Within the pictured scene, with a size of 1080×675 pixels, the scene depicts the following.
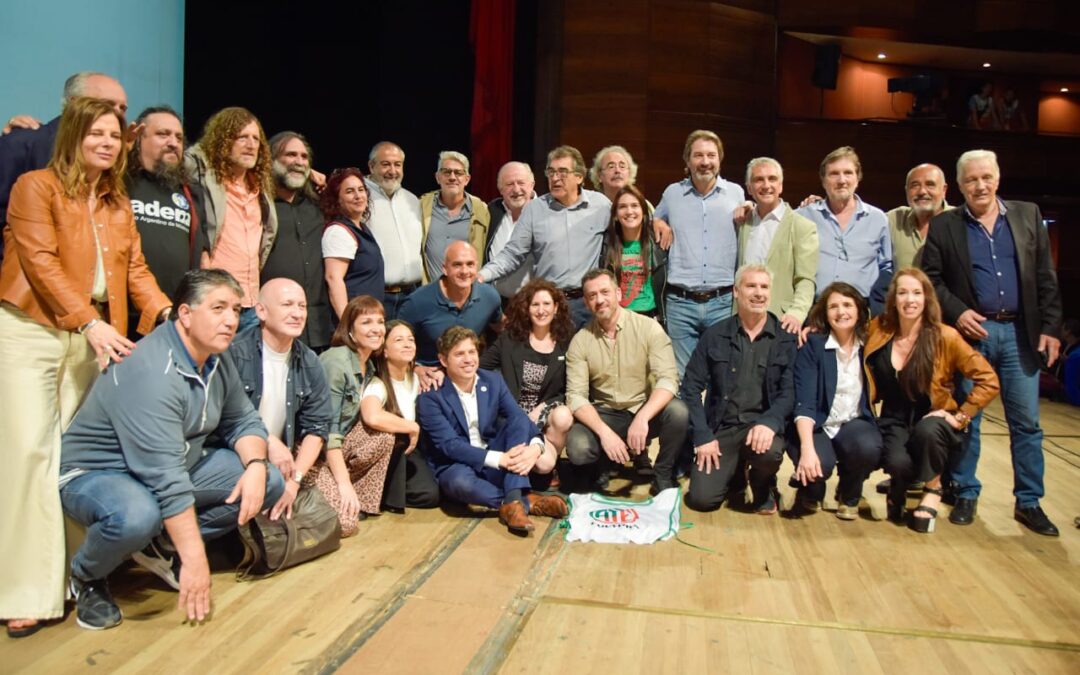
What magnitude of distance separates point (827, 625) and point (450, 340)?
1741mm

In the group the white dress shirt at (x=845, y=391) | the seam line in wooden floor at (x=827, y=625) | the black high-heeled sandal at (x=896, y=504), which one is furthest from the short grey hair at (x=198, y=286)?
the black high-heeled sandal at (x=896, y=504)

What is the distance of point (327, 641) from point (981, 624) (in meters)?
1.79

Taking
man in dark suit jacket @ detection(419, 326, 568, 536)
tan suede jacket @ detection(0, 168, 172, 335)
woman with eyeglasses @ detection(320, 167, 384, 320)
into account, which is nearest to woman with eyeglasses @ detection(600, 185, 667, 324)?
man in dark suit jacket @ detection(419, 326, 568, 536)

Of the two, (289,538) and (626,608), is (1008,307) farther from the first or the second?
(289,538)

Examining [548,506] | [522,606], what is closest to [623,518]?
[548,506]

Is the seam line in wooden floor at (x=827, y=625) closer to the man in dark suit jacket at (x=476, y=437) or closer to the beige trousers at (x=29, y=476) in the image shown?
the man in dark suit jacket at (x=476, y=437)

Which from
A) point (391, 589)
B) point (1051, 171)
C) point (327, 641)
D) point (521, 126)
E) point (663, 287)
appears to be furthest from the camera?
point (1051, 171)

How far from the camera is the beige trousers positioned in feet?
7.54

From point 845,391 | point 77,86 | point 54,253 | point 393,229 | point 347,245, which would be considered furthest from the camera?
point 393,229

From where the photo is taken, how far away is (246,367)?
2906 millimetres

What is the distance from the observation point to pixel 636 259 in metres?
3.86

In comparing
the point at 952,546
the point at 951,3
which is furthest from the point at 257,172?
the point at 951,3

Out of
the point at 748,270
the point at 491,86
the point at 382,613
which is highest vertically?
the point at 491,86

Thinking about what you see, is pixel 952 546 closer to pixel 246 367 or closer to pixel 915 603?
pixel 915 603
